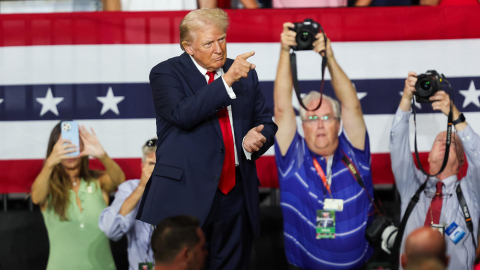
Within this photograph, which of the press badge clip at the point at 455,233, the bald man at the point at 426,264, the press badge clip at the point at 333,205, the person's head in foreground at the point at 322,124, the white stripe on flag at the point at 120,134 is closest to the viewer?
the bald man at the point at 426,264

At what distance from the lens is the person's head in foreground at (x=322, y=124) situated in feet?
12.1

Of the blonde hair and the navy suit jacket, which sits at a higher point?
the blonde hair

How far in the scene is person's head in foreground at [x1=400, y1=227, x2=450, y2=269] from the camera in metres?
1.86

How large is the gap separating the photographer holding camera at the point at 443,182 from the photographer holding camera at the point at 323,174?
21 cm

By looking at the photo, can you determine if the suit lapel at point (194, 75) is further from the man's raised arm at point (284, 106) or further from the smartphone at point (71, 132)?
the smartphone at point (71, 132)

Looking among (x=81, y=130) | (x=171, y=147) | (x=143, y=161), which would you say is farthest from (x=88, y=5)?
(x=171, y=147)

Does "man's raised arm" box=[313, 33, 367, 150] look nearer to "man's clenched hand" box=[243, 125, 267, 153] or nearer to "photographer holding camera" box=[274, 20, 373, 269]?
"photographer holding camera" box=[274, 20, 373, 269]

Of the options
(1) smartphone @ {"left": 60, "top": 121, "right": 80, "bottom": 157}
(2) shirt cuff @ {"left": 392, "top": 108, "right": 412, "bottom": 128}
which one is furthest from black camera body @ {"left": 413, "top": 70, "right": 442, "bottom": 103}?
(1) smartphone @ {"left": 60, "top": 121, "right": 80, "bottom": 157}

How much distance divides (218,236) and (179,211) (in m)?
0.18

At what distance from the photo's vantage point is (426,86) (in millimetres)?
3566

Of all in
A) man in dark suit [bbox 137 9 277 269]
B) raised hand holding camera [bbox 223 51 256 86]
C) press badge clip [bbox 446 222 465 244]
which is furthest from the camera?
press badge clip [bbox 446 222 465 244]

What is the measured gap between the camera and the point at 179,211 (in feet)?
7.32

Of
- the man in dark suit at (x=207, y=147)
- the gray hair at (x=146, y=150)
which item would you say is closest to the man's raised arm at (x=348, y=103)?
the gray hair at (x=146, y=150)

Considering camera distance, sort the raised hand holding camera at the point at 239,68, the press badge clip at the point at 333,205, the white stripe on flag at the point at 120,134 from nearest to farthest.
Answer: the raised hand holding camera at the point at 239,68
the press badge clip at the point at 333,205
the white stripe on flag at the point at 120,134
